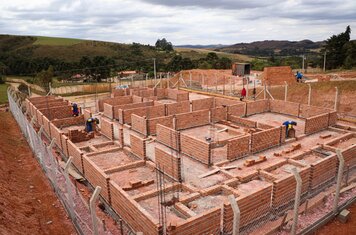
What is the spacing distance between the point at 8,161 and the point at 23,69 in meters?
51.8

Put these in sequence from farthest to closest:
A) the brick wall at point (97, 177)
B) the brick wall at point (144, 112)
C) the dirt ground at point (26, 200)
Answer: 1. the brick wall at point (144, 112)
2. the brick wall at point (97, 177)
3. the dirt ground at point (26, 200)

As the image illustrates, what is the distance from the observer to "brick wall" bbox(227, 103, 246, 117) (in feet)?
55.4

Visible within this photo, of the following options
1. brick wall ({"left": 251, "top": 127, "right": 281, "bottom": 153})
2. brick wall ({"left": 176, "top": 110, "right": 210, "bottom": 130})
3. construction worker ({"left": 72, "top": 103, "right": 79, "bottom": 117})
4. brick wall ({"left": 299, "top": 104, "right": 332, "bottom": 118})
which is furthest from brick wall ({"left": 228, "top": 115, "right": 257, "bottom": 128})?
construction worker ({"left": 72, "top": 103, "right": 79, "bottom": 117})

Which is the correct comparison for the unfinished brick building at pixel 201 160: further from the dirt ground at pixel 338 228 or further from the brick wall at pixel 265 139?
the dirt ground at pixel 338 228

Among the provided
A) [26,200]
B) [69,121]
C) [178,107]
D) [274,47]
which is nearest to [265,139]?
[178,107]

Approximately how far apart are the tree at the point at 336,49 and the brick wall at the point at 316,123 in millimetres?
31039

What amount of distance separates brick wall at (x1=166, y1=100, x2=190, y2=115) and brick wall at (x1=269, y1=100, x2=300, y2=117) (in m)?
5.53

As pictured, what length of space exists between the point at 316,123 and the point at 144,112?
939 centimetres

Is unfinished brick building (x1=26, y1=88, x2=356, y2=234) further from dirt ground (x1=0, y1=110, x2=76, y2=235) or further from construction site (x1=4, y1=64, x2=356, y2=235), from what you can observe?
dirt ground (x1=0, y1=110, x2=76, y2=235)

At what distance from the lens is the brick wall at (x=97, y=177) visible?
7918 millimetres

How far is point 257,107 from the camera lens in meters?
18.2

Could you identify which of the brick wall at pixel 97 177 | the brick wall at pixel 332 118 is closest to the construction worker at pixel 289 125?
the brick wall at pixel 332 118

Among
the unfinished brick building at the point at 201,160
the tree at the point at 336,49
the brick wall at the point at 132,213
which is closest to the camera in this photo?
the brick wall at the point at 132,213

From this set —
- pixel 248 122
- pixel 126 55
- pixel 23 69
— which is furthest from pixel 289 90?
pixel 126 55
